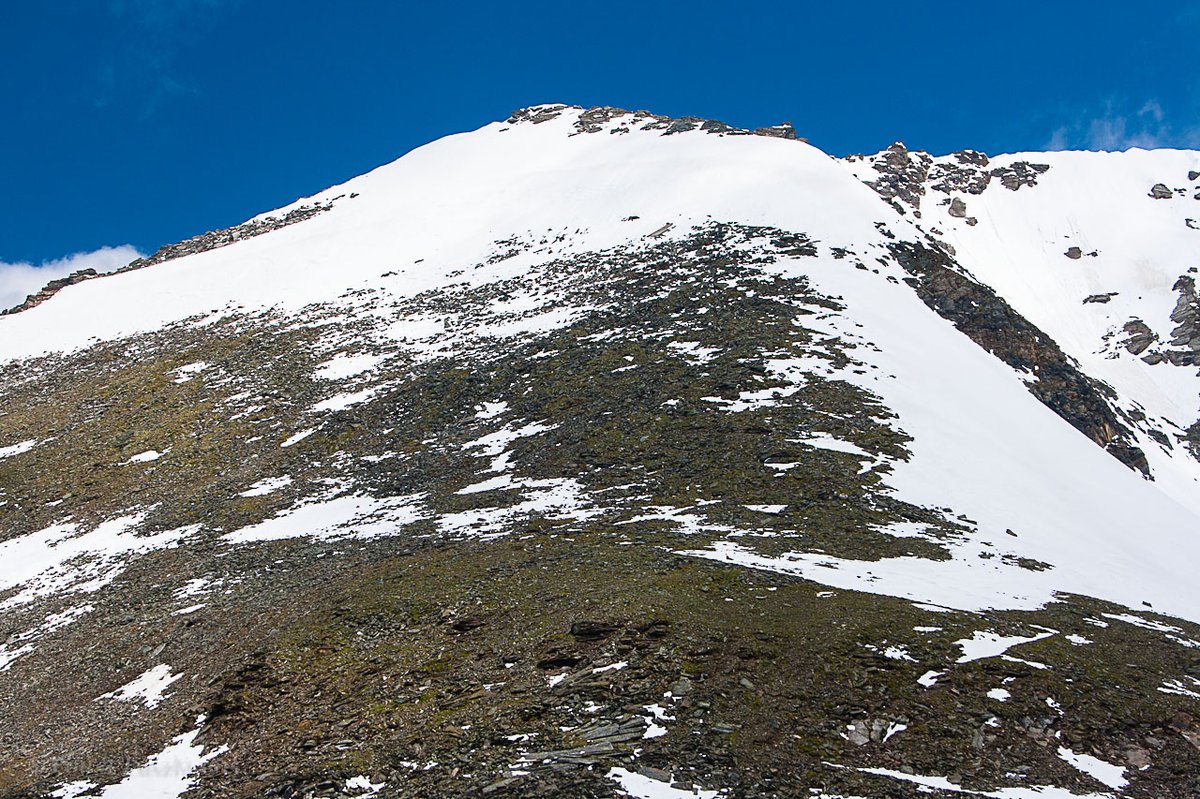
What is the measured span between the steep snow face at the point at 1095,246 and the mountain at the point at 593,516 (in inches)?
120

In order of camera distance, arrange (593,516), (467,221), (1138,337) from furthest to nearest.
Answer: (1138,337) → (467,221) → (593,516)

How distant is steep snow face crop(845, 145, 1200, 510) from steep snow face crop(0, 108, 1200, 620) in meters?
0.59

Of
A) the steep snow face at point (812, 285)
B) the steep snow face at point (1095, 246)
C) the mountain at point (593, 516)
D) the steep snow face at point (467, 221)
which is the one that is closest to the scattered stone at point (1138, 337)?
the steep snow face at point (1095, 246)

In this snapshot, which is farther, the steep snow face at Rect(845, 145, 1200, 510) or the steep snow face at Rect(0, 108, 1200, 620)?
the steep snow face at Rect(845, 145, 1200, 510)

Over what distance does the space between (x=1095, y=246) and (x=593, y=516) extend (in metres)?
105

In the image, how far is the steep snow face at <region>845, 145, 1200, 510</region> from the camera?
8806cm

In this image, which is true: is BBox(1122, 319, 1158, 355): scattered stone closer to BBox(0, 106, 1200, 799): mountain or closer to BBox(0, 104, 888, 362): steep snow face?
BBox(0, 106, 1200, 799): mountain

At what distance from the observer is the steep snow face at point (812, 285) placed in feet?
98.8

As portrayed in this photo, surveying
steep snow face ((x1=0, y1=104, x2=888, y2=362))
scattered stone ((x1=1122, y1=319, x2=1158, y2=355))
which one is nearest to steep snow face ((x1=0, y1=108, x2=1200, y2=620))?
steep snow face ((x1=0, y1=104, x2=888, y2=362))

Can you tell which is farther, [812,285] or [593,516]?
[812,285]

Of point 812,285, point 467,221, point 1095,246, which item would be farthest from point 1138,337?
point 467,221

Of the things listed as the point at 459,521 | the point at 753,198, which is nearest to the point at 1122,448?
the point at 753,198

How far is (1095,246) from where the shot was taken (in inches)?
4375

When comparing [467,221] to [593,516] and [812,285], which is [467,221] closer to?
[812,285]
